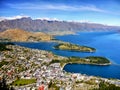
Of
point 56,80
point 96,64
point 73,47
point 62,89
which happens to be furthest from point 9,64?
point 73,47

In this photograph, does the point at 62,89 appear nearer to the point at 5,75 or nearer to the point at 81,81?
the point at 81,81

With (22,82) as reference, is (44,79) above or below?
above

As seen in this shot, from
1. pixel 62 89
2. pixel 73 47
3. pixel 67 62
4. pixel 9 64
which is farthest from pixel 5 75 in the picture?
pixel 73 47

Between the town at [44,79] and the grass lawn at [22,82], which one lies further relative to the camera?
the grass lawn at [22,82]

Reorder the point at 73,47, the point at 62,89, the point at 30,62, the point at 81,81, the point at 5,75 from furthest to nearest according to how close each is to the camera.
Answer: the point at 73,47 → the point at 30,62 → the point at 5,75 → the point at 81,81 → the point at 62,89

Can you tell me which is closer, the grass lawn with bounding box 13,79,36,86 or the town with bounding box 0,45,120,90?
the town with bounding box 0,45,120,90

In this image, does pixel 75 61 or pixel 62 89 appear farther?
pixel 75 61

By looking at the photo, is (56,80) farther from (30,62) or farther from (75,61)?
(75,61)

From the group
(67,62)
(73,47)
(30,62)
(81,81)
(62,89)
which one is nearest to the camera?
(62,89)

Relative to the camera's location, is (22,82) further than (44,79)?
No
